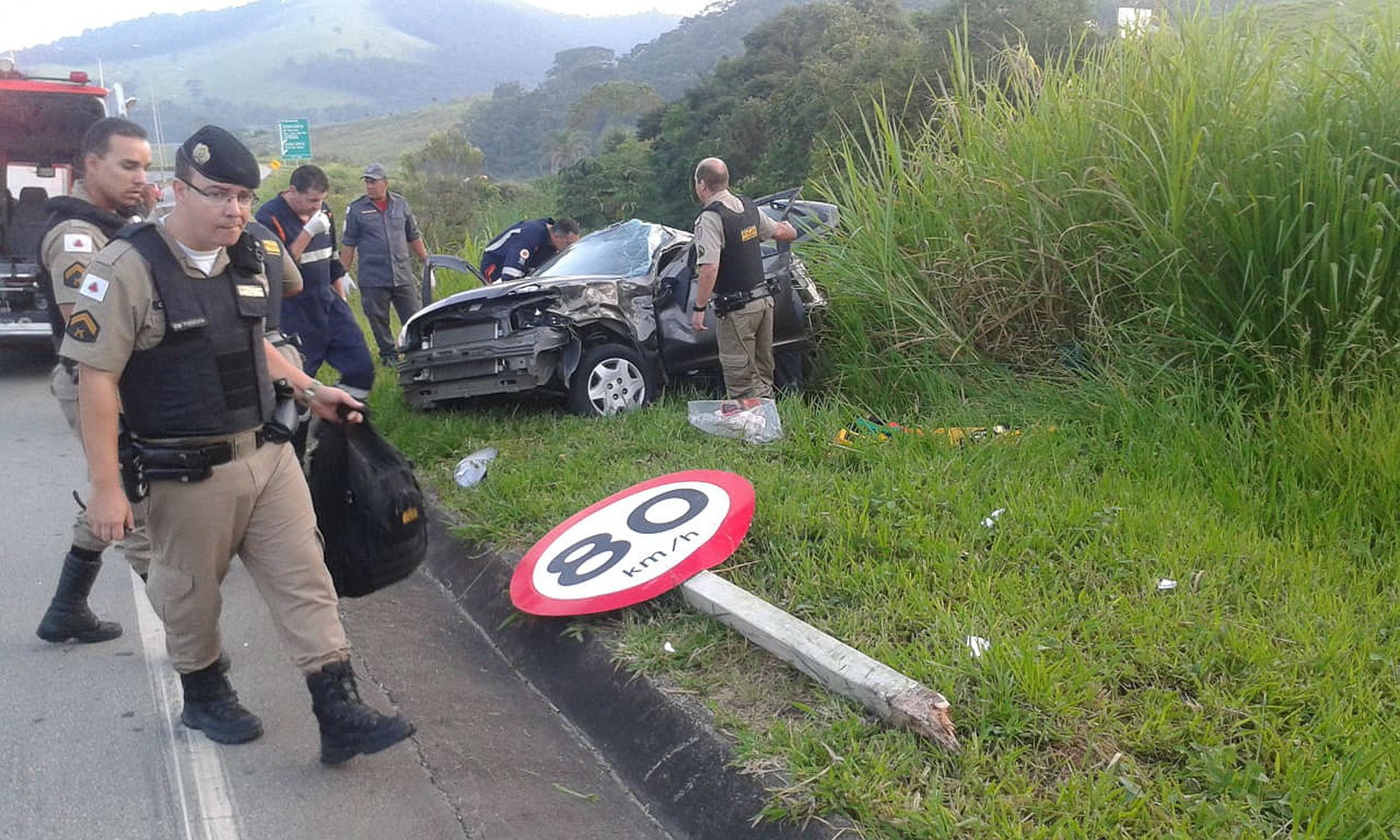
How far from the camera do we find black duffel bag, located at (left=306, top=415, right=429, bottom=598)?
386cm

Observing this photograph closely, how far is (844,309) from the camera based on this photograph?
25.3 feet

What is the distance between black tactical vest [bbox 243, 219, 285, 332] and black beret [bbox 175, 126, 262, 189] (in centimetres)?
30

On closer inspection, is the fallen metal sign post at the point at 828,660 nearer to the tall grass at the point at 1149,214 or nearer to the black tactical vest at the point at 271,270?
the black tactical vest at the point at 271,270

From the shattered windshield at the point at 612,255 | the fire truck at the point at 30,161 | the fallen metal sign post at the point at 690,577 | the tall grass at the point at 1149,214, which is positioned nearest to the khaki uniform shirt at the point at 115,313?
the fallen metal sign post at the point at 690,577

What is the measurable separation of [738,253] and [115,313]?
14.9 feet

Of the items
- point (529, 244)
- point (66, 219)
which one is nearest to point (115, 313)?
point (66, 219)

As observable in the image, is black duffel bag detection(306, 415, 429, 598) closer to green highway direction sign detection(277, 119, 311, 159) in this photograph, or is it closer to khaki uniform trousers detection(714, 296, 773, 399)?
khaki uniform trousers detection(714, 296, 773, 399)

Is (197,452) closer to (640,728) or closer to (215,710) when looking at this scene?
(215,710)

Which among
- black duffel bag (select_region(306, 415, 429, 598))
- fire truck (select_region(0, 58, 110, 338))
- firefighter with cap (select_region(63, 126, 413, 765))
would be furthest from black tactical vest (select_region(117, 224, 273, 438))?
fire truck (select_region(0, 58, 110, 338))

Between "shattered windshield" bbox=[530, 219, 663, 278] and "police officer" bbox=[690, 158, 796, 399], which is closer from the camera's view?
"police officer" bbox=[690, 158, 796, 399]

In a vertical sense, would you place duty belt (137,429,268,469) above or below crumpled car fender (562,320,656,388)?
above

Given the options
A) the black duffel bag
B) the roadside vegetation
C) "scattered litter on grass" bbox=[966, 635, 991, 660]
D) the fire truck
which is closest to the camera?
the roadside vegetation

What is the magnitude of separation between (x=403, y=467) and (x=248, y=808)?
1.20 m

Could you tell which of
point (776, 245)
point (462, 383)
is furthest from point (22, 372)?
point (776, 245)
